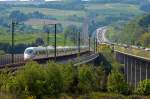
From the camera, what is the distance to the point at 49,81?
101ft

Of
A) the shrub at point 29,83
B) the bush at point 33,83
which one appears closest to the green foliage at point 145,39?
the bush at point 33,83

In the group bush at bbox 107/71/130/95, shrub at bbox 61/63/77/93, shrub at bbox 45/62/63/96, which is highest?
shrub at bbox 45/62/63/96

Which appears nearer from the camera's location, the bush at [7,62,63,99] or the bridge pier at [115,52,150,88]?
the bush at [7,62,63,99]

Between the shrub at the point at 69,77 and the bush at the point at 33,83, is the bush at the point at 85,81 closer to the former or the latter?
the shrub at the point at 69,77

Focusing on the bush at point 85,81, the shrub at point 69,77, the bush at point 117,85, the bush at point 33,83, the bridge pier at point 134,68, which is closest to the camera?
the bush at point 33,83

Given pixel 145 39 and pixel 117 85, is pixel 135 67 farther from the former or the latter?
pixel 145 39

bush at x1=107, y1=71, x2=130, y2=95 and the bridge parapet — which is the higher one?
bush at x1=107, y1=71, x2=130, y2=95

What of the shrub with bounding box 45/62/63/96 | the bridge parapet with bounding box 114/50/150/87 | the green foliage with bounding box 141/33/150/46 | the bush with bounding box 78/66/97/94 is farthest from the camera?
the green foliage with bounding box 141/33/150/46

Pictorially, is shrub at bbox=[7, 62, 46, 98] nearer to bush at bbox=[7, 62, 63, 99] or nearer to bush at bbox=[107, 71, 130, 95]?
bush at bbox=[7, 62, 63, 99]

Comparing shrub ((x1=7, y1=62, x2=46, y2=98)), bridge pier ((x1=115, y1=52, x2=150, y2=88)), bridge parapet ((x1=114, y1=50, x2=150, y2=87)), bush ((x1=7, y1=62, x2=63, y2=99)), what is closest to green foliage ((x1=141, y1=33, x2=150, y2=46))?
bridge parapet ((x1=114, y1=50, x2=150, y2=87))

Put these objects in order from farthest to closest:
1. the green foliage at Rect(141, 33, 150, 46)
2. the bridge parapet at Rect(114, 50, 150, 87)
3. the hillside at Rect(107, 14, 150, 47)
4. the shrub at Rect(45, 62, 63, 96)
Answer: the hillside at Rect(107, 14, 150, 47) < the green foliage at Rect(141, 33, 150, 46) < the bridge parapet at Rect(114, 50, 150, 87) < the shrub at Rect(45, 62, 63, 96)

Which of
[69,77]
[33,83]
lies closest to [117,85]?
[69,77]

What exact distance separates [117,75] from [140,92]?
3.47 metres

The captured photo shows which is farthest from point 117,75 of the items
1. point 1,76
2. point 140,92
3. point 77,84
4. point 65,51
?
point 65,51
